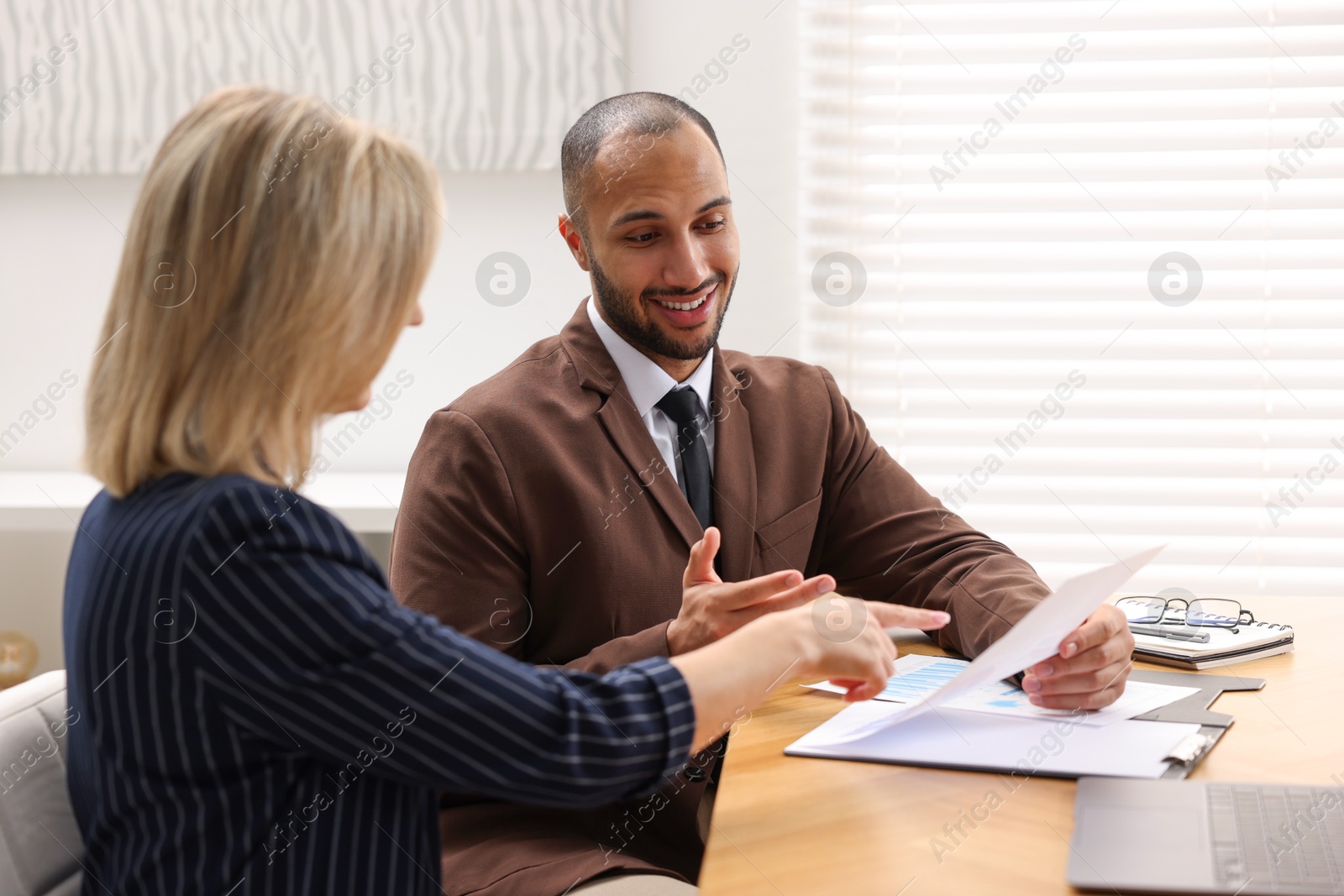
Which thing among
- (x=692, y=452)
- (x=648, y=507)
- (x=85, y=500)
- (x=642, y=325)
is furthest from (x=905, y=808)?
(x=85, y=500)

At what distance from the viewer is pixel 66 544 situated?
8.59 feet

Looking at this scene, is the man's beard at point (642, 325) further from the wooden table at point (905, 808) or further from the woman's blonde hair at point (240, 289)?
the woman's blonde hair at point (240, 289)

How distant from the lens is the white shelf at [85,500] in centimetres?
227

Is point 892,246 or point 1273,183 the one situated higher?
point 1273,183

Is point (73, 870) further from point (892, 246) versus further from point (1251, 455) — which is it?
point (1251, 455)

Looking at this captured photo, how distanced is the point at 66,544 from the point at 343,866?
7.01 feet

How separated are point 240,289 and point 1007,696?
87 cm

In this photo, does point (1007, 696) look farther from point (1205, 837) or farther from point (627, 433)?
point (627, 433)

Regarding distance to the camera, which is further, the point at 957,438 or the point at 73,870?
the point at 957,438

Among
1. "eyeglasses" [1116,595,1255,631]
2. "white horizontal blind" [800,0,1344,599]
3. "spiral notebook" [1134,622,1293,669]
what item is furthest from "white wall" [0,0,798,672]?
"spiral notebook" [1134,622,1293,669]

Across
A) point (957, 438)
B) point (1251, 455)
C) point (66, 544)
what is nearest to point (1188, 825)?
point (957, 438)

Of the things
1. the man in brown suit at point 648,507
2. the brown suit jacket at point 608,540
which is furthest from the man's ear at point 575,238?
the brown suit jacket at point 608,540

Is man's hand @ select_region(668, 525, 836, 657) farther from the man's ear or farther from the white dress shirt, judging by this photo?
the man's ear

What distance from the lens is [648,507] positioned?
1484mm
